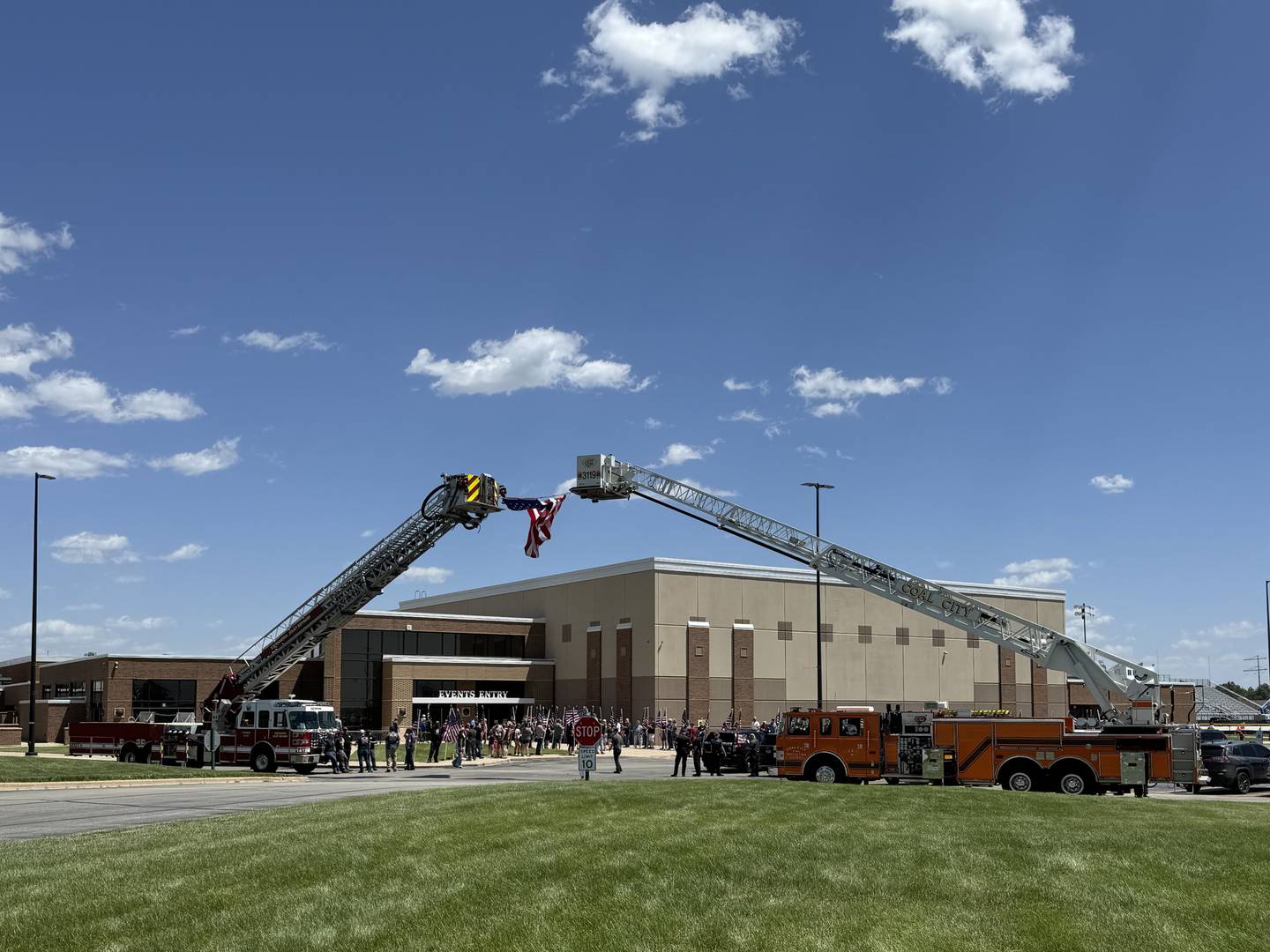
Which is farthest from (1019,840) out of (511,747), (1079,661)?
(511,747)

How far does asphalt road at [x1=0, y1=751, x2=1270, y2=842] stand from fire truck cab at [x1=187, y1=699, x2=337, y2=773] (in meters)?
1.06

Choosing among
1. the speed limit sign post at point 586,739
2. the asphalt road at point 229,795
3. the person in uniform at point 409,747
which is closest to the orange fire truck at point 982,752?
the asphalt road at point 229,795

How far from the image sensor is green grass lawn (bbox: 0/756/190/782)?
32.6 m

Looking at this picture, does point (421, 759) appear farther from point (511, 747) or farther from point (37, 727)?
point (37, 727)

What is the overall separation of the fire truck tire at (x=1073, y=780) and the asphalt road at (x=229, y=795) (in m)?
1.88

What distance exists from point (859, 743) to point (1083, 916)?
20061 mm

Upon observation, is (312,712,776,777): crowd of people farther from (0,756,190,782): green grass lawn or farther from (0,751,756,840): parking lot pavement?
(0,756,190,782): green grass lawn

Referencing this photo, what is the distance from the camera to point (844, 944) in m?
9.92

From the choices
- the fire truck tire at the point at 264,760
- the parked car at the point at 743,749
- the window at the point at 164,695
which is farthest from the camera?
the window at the point at 164,695

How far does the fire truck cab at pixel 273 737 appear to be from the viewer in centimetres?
3831

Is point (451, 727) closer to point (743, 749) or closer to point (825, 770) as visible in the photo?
point (743, 749)

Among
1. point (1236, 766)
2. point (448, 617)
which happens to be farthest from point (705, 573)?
point (1236, 766)

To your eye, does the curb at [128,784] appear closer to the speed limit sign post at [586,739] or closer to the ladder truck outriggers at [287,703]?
the ladder truck outriggers at [287,703]

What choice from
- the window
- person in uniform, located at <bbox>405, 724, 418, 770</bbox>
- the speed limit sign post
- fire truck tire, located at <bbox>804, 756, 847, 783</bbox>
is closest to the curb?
person in uniform, located at <bbox>405, 724, 418, 770</bbox>
